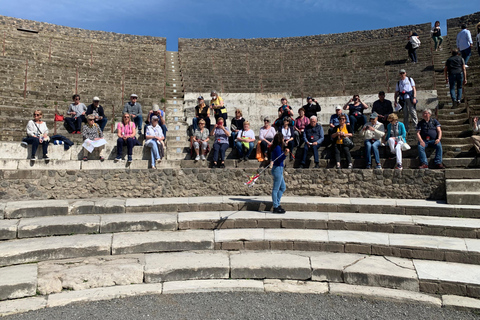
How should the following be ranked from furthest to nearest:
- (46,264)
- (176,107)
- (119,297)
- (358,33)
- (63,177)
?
(358,33) → (176,107) → (63,177) → (46,264) → (119,297)

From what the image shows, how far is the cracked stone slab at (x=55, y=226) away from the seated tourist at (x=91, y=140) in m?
2.57

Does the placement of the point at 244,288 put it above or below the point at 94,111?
below

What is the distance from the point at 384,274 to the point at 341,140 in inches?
165

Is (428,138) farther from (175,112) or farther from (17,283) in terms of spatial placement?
(175,112)

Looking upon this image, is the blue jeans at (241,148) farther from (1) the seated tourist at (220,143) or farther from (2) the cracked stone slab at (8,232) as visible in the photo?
(2) the cracked stone slab at (8,232)

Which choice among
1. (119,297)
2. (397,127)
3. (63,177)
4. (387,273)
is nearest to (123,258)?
(119,297)

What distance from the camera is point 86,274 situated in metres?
4.96

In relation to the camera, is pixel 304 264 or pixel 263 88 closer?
pixel 304 264

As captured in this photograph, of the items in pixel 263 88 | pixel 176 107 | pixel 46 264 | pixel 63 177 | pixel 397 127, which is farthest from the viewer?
pixel 263 88

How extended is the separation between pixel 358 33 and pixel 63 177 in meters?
20.6

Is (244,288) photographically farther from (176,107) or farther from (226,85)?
(226,85)

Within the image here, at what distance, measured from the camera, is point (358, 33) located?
2292cm

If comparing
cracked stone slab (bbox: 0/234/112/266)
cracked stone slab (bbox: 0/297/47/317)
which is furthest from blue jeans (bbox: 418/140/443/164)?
cracked stone slab (bbox: 0/297/47/317)

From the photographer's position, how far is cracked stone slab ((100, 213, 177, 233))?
6.26 metres
